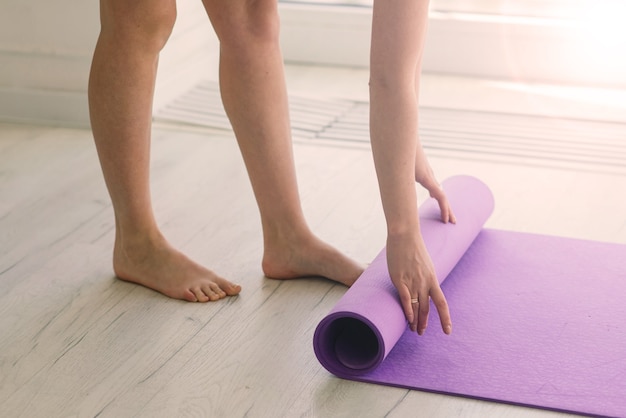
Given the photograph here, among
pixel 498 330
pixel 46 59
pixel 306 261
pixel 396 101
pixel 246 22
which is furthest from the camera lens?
pixel 46 59

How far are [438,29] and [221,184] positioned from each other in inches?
49.7

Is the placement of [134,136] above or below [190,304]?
above

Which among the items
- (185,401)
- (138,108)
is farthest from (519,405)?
(138,108)

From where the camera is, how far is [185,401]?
5.41 feet

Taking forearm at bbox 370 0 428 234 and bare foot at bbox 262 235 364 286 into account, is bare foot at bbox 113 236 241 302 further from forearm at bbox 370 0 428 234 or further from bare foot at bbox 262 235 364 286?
forearm at bbox 370 0 428 234

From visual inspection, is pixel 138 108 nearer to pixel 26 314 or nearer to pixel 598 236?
pixel 26 314

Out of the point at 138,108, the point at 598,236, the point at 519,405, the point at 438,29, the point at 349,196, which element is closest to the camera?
the point at 519,405

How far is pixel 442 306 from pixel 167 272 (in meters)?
0.64

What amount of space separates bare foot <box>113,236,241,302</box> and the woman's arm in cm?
47

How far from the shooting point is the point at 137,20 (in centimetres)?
187

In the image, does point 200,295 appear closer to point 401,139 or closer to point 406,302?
point 406,302

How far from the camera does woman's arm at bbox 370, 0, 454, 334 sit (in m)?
1.57

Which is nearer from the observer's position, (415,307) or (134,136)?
(415,307)

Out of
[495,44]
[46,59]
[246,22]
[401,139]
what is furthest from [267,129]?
[495,44]
